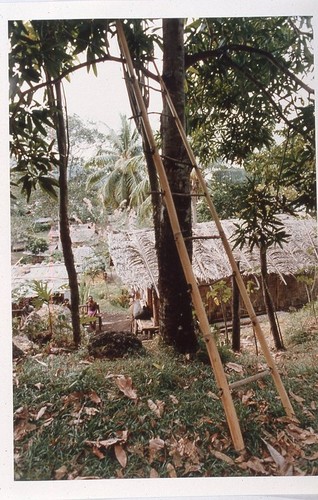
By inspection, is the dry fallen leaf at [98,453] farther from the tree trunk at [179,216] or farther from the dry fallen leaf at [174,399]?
the tree trunk at [179,216]

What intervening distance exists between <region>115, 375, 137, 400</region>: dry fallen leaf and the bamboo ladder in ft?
0.89

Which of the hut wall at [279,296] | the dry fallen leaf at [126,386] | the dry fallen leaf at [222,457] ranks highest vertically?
the hut wall at [279,296]

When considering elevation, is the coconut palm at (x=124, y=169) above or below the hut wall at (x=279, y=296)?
above

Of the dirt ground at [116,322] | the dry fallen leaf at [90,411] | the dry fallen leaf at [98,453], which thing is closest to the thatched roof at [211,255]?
the dirt ground at [116,322]

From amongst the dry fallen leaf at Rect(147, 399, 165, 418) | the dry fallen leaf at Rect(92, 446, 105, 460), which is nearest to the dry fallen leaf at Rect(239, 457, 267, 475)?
the dry fallen leaf at Rect(147, 399, 165, 418)

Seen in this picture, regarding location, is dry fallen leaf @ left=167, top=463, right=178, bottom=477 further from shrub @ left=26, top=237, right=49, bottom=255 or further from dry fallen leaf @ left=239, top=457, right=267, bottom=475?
shrub @ left=26, top=237, right=49, bottom=255

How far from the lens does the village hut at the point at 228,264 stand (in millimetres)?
1465

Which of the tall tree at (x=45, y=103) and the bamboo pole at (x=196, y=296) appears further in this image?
the tall tree at (x=45, y=103)

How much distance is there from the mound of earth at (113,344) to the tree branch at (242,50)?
35.1 inches

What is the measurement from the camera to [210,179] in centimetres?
152

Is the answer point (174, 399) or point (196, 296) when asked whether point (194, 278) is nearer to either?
point (196, 296)

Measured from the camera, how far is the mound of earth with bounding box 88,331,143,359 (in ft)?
4.82

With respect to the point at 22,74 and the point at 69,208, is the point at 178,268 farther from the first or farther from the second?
the point at 22,74
